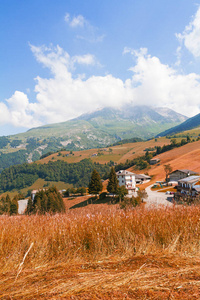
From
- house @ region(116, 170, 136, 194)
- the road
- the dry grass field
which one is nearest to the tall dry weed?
the dry grass field

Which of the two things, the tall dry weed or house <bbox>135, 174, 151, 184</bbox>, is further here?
house <bbox>135, 174, 151, 184</bbox>

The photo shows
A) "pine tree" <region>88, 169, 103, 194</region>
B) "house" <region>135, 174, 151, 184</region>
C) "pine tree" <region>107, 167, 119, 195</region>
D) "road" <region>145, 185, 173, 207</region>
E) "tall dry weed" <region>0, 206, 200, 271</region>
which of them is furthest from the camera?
"house" <region>135, 174, 151, 184</region>

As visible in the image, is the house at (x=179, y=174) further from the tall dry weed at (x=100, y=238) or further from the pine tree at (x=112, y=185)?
the tall dry weed at (x=100, y=238)

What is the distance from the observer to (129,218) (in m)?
5.27

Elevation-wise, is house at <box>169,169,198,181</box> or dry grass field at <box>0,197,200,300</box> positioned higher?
dry grass field at <box>0,197,200,300</box>

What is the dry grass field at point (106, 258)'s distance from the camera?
2340 mm

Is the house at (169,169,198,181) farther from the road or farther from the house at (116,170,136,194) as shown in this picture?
the road

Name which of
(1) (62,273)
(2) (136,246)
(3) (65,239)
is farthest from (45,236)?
(2) (136,246)

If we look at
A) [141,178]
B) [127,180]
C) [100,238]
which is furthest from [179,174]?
[100,238]

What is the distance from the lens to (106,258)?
3775 millimetres

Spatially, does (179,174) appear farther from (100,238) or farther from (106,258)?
(106,258)

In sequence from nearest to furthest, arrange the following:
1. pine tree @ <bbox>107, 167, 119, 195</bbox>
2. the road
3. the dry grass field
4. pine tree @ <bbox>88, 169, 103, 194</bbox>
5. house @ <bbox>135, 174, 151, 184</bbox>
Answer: the dry grass field, the road, pine tree @ <bbox>107, 167, 119, 195</bbox>, pine tree @ <bbox>88, 169, 103, 194</bbox>, house @ <bbox>135, 174, 151, 184</bbox>

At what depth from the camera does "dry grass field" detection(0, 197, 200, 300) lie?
2.34 metres

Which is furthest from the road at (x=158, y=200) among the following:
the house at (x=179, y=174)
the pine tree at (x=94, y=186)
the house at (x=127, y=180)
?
the house at (x=179, y=174)
